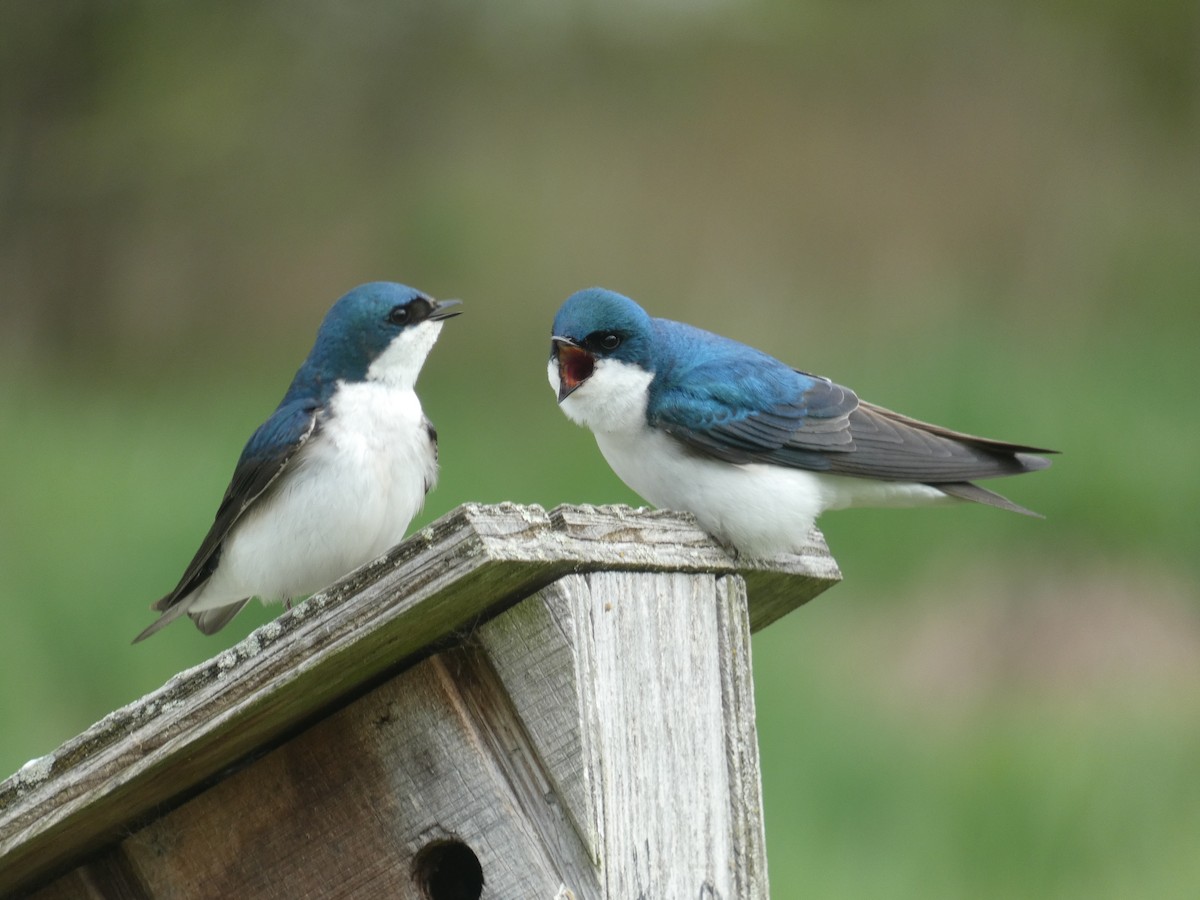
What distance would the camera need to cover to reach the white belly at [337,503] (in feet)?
9.66

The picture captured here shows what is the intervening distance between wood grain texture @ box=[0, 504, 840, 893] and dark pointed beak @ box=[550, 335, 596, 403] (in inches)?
26.0

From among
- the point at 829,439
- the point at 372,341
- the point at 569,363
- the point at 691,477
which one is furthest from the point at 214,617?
the point at 829,439

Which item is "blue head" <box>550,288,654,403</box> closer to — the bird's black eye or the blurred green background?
the bird's black eye

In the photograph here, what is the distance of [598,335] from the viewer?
2893mm

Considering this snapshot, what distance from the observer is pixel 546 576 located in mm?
2080

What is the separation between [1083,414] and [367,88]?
10.9 feet

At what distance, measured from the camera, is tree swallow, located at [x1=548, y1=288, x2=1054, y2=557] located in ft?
9.14

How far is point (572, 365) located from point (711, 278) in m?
3.66

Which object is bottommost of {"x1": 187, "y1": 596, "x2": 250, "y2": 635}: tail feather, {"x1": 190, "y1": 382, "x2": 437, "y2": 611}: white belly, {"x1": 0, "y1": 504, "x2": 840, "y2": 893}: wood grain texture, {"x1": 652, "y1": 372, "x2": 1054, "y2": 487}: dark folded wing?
{"x1": 652, "y1": 372, "x2": 1054, "y2": 487}: dark folded wing

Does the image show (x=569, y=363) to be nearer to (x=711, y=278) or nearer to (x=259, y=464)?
(x=259, y=464)

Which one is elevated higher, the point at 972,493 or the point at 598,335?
the point at 598,335

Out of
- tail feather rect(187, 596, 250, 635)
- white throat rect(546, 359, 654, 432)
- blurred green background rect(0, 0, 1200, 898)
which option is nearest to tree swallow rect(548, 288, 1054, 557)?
white throat rect(546, 359, 654, 432)

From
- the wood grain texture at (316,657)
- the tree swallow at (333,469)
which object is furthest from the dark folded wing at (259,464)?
the wood grain texture at (316,657)

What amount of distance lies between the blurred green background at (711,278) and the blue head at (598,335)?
5.44 feet
